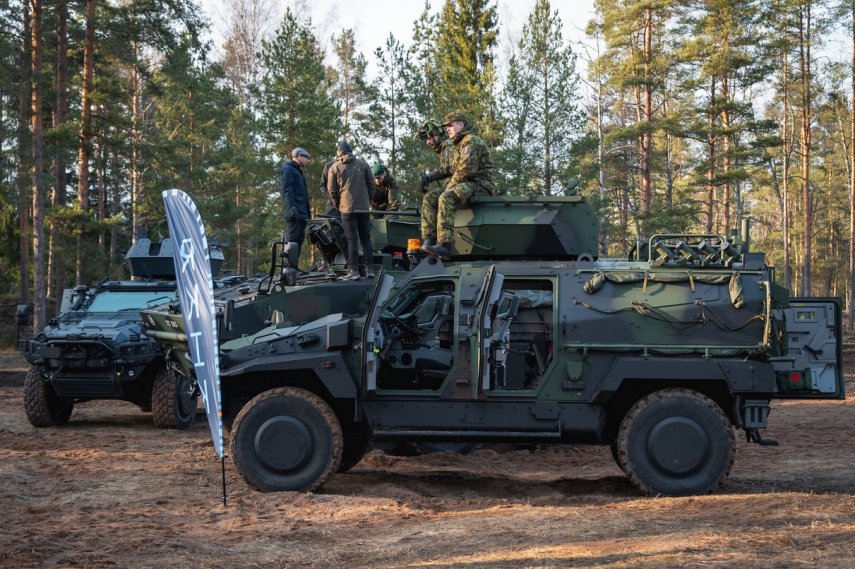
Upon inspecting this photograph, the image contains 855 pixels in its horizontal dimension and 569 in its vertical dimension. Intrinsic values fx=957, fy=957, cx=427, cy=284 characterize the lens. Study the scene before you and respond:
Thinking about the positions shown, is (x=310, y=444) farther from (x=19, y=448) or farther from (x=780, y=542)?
(x=19, y=448)

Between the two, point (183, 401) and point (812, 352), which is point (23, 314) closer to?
point (183, 401)

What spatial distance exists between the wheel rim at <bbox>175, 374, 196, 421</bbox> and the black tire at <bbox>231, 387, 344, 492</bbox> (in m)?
4.70

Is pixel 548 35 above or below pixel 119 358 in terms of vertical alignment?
above

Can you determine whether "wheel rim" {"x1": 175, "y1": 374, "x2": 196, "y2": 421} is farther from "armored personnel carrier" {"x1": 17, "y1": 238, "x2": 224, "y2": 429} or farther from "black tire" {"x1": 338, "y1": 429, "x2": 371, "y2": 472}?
"black tire" {"x1": 338, "y1": 429, "x2": 371, "y2": 472}

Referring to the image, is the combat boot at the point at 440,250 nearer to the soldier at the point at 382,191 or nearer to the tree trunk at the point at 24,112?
the soldier at the point at 382,191

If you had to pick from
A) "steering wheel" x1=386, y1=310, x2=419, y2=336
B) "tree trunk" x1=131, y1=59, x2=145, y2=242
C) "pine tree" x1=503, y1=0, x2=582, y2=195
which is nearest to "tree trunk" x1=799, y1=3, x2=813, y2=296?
"pine tree" x1=503, y1=0, x2=582, y2=195

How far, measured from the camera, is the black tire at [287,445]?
7.92 m

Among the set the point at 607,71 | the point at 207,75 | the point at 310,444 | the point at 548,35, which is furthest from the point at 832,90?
the point at 310,444

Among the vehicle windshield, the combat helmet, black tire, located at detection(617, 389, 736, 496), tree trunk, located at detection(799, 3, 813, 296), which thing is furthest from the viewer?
tree trunk, located at detection(799, 3, 813, 296)

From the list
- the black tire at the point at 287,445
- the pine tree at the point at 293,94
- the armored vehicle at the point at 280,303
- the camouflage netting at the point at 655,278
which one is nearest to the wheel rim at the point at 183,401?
the armored vehicle at the point at 280,303

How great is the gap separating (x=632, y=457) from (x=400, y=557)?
2.69 metres

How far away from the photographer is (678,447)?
7.79 m

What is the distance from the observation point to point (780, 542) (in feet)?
19.3

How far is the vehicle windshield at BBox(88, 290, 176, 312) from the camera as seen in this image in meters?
13.7
